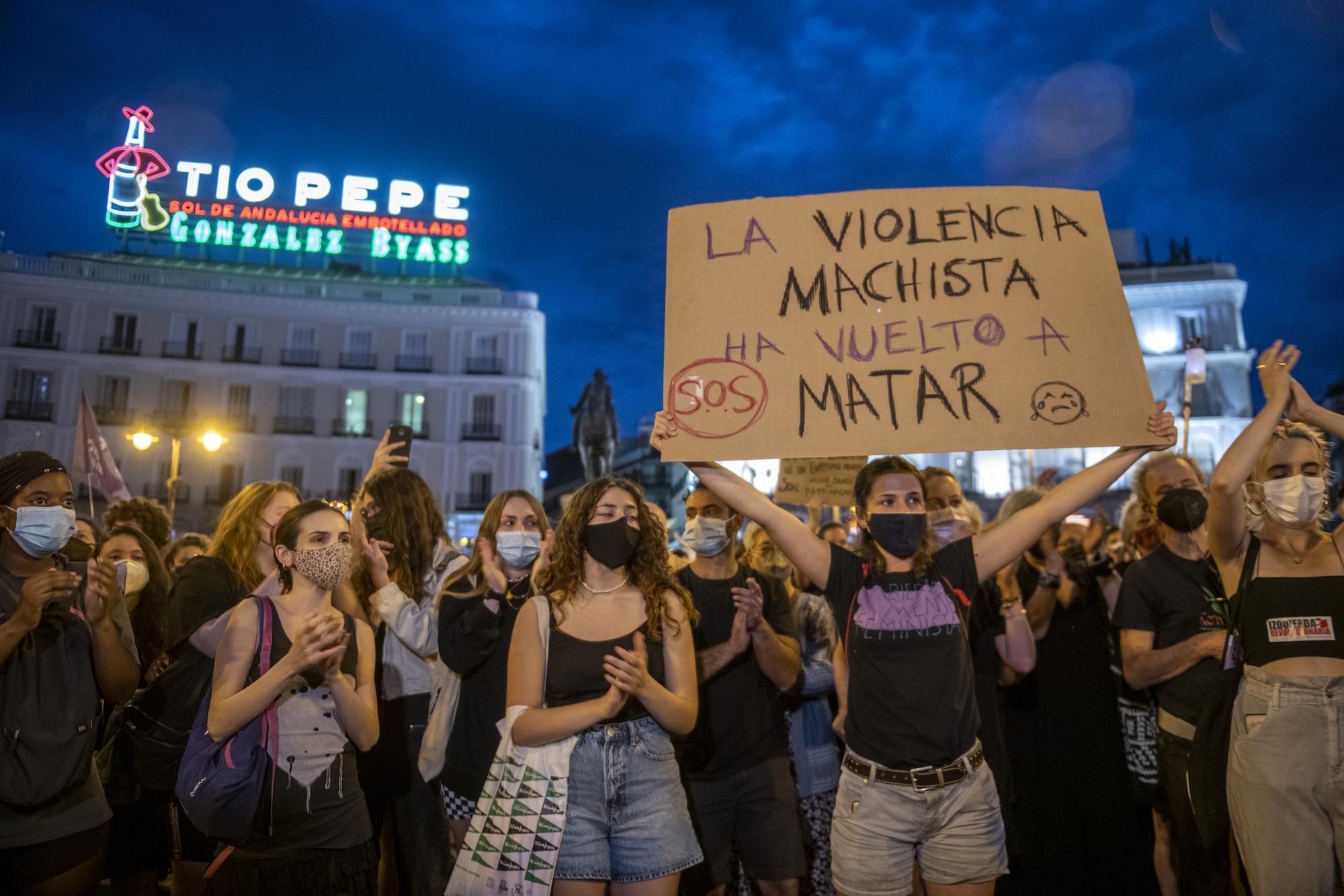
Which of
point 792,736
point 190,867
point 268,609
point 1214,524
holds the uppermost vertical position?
point 1214,524

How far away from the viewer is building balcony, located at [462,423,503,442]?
39.7 meters

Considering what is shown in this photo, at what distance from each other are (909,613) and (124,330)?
140ft

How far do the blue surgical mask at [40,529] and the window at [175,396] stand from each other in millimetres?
39019

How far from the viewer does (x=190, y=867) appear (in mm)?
3531

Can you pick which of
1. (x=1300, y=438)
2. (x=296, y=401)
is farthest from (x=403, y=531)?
(x=296, y=401)

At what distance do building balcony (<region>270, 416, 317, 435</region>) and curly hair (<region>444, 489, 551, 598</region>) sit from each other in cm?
3735

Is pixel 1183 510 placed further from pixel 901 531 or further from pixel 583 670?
pixel 583 670

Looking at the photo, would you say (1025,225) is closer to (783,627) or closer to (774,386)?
(774,386)

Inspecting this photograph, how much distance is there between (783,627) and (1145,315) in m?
43.2

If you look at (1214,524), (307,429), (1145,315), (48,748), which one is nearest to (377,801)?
(48,748)

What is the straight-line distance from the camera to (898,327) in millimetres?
3188

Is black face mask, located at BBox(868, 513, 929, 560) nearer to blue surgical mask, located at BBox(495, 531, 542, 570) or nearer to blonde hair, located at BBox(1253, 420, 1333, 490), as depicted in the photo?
blonde hair, located at BBox(1253, 420, 1333, 490)

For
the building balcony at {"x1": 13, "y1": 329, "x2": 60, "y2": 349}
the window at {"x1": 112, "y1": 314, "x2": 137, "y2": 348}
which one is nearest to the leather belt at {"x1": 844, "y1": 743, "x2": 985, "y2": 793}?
the window at {"x1": 112, "y1": 314, "x2": 137, "y2": 348}

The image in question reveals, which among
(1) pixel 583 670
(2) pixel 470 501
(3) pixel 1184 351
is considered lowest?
(1) pixel 583 670
